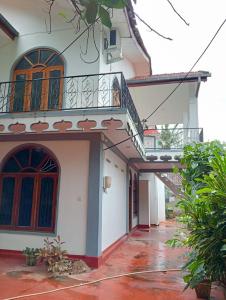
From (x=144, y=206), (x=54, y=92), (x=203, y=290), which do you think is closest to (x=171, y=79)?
(x=54, y=92)

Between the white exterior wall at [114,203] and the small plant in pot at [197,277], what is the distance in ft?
10.2

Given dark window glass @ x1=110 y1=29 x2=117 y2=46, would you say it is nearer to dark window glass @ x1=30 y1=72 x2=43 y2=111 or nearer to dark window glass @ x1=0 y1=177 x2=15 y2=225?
Result: dark window glass @ x1=30 y1=72 x2=43 y2=111

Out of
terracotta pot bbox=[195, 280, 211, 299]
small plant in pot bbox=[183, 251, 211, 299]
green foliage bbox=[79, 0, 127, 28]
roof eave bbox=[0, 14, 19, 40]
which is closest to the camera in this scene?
green foliage bbox=[79, 0, 127, 28]

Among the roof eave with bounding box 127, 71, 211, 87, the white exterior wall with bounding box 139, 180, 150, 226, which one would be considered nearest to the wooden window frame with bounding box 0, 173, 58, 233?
the roof eave with bounding box 127, 71, 211, 87

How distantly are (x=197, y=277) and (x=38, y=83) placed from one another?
6488mm

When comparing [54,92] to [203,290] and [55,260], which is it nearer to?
[55,260]

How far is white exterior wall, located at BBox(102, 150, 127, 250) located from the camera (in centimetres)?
755

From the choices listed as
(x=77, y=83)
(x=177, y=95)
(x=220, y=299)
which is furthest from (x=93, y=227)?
(x=177, y=95)

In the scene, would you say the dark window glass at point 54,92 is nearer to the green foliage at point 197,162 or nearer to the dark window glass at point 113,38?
the dark window glass at point 113,38

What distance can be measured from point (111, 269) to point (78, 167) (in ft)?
8.54

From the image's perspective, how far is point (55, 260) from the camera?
6133mm

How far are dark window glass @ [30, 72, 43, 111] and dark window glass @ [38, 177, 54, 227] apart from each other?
84.4 inches

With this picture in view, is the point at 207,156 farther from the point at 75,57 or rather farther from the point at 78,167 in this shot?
the point at 75,57

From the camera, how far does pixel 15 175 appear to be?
7.70 m
